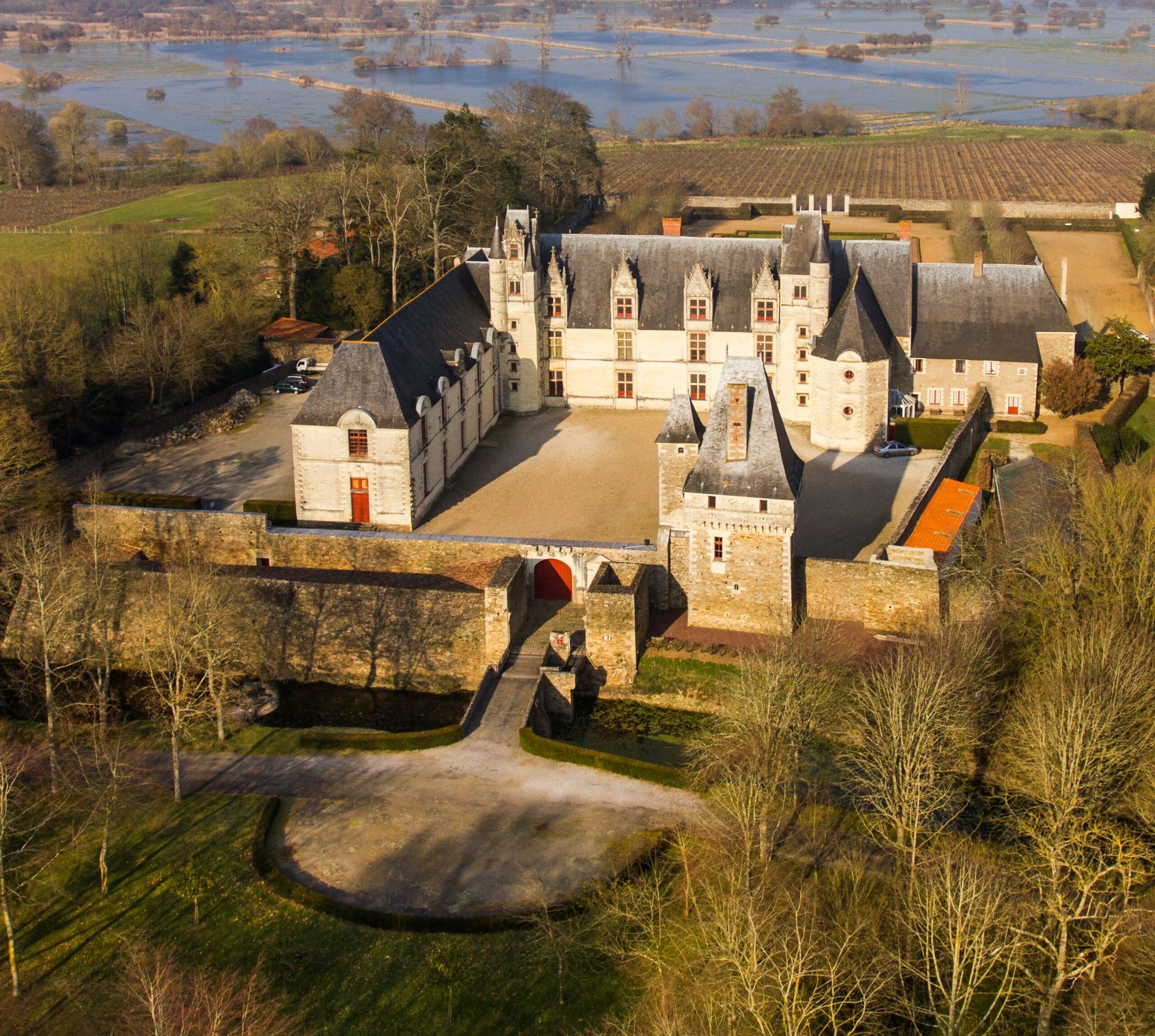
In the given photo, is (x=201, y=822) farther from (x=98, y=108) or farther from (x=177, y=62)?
(x=177, y=62)

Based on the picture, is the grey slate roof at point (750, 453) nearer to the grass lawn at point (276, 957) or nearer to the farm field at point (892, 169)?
the grass lawn at point (276, 957)

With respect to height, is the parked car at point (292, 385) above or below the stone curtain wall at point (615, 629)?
above

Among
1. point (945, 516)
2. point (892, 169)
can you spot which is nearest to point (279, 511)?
point (945, 516)

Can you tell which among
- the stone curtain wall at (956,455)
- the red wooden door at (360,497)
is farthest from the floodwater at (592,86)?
the stone curtain wall at (956,455)

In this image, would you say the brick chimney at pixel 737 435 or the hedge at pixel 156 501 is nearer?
the brick chimney at pixel 737 435

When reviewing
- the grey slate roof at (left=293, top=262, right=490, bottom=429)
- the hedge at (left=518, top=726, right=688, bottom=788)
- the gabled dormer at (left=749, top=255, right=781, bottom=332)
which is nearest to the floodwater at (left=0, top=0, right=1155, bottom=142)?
the grey slate roof at (left=293, top=262, right=490, bottom=429)

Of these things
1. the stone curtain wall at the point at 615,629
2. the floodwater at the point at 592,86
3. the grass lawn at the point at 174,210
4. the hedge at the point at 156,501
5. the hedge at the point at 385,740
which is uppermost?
the floodwater at the point at 592,86

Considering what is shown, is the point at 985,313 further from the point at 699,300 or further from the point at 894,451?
the point at 699,300
